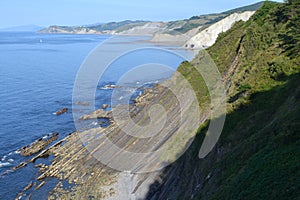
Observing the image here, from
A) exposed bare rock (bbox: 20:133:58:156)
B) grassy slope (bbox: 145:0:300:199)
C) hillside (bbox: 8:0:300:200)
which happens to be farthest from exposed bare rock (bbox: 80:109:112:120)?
grassy slope (bbox: 145:0:300:199)

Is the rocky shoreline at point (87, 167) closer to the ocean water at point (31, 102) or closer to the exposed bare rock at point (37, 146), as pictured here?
the exposed bare rock at point (37, 146)

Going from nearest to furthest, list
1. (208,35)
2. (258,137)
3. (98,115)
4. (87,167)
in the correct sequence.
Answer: (258,137) → (87,167) → (98,115) → (208,35)

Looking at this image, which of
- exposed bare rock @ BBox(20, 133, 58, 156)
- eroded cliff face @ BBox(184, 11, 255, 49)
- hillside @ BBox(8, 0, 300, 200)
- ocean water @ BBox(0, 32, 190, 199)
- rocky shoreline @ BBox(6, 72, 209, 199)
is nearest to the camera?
hillside @ BBox(8, 0, 300, 200)

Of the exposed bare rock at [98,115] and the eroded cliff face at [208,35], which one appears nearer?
the exposed bare rock at [98,115]

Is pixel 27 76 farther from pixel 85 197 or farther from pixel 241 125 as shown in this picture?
pixel 241 125

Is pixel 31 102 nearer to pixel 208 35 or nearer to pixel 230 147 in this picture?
pixel 230 147

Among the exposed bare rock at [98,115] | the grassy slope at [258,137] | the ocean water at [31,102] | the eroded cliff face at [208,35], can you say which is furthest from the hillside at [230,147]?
the eroded cliff face at [208,35]

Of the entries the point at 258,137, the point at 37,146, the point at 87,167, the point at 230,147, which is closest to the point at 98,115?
the point at 37,146

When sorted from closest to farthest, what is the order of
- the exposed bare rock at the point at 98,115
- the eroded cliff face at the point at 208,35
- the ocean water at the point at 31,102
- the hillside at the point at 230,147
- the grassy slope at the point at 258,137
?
the grassy slope at the point at 258,137
the hillside at the point at 230,147
the ocean water at the point at 31,102
the exposed bare rock at the point at 98,115
the eroded cliff face at the point at 208,35

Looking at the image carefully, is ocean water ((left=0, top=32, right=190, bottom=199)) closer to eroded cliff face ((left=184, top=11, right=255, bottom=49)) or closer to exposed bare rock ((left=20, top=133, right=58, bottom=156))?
exposed bare rock ((left=20, top=133, right=58, bottom=156))
